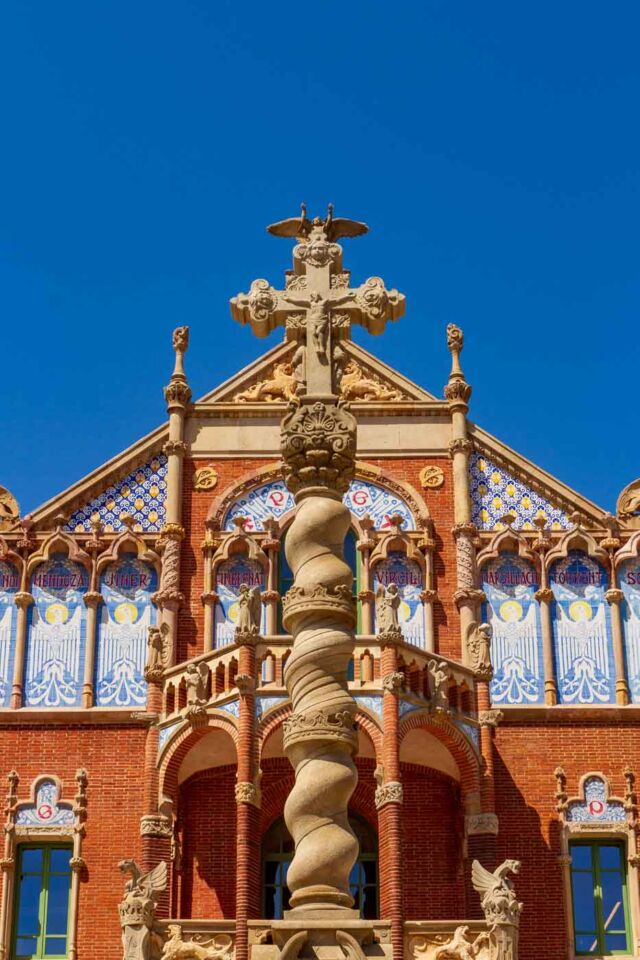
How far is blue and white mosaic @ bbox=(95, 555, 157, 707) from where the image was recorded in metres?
27.4

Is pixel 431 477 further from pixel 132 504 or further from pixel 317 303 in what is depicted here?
pixel 317 303

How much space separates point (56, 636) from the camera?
2783 centimetres

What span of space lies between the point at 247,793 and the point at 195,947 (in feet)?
7.32

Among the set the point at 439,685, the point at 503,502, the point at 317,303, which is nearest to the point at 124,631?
the point at 439,685

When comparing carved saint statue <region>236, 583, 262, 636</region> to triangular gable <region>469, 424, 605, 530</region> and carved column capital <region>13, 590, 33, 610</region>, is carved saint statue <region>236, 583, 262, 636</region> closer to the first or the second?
carved column capital <region>13, 590, 33, 610</region>

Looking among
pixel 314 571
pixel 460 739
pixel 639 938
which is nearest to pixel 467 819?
pixel 460 739

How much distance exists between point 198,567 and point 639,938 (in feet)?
28.2

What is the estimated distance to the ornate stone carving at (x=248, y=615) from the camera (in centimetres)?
2472

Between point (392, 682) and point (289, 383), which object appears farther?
point (289, 383)

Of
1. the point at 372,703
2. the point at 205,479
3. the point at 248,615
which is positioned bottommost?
the point at 372,703

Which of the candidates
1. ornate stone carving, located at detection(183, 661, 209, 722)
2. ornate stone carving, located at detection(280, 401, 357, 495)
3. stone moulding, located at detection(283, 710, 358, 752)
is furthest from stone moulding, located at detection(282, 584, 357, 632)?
ornate stone carving, located at detection(183, 661, 209, 722)

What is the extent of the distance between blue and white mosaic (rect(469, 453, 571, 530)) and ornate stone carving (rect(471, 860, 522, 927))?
7422 millimetres

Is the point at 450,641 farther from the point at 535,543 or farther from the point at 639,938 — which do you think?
the point at 639,938

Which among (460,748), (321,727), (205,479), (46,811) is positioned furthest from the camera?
(205,479)
